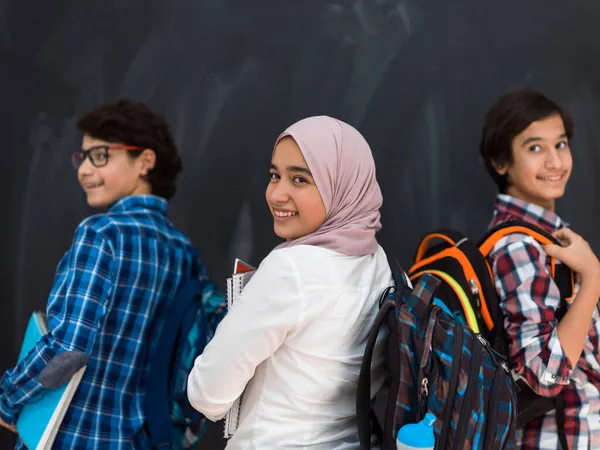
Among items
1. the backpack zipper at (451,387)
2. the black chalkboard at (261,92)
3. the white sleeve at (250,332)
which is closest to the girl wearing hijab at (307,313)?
the white sleeve at (250,332)

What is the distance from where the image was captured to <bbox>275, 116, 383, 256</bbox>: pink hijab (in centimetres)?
140

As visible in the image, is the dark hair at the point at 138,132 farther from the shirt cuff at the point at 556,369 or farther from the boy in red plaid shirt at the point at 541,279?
the shirt cuff at the point at 556,369

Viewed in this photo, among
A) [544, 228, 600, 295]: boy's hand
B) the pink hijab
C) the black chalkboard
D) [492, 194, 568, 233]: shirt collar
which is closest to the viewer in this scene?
the pink hijab

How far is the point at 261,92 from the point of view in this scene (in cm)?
252

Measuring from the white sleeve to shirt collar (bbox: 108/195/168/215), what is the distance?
76 centimetres

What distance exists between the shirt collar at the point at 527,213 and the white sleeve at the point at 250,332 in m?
0.83

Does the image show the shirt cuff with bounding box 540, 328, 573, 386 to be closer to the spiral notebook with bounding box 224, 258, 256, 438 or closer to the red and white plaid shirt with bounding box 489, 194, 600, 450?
the red and white plaid shirt with bounding box 489, 194, 600, 450

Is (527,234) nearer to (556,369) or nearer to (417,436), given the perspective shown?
(556,369)

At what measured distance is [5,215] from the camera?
2.63m

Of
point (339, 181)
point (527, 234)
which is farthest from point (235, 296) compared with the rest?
point (527, 234)

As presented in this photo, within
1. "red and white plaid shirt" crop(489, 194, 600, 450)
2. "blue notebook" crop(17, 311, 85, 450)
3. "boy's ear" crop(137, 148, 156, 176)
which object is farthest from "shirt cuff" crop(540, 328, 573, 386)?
"boy's ear" crop(137, 148, 156, 176)

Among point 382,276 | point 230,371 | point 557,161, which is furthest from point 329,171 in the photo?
point 557,161

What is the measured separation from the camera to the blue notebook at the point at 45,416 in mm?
1715

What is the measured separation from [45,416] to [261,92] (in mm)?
1364
